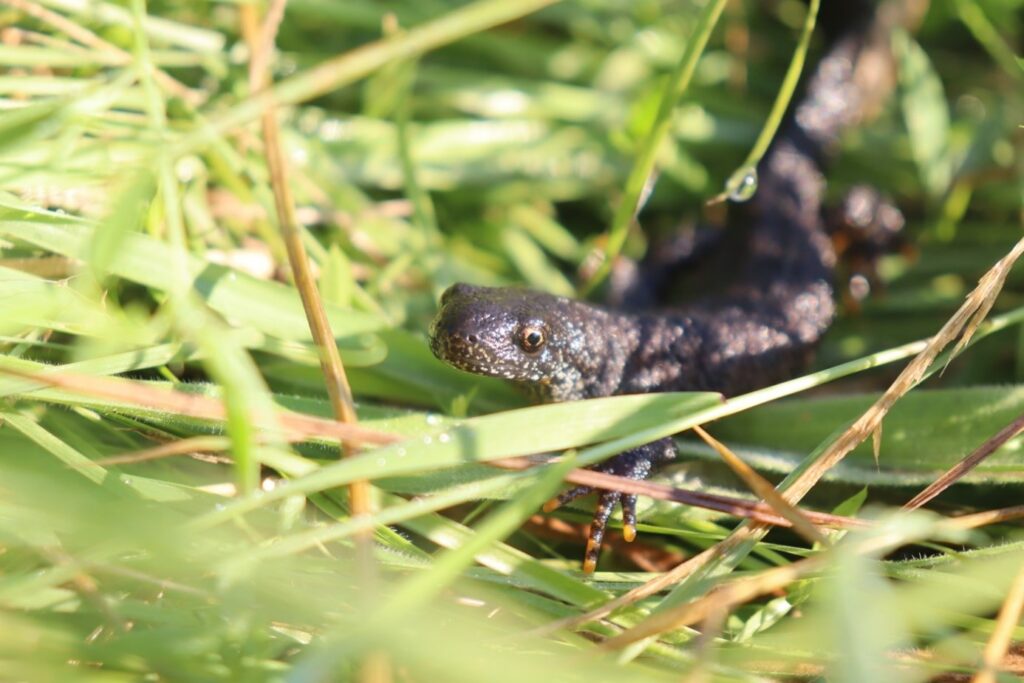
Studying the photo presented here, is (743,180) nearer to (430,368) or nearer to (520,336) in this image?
(520,336)

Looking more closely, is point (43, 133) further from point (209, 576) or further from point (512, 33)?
point (512, 33)

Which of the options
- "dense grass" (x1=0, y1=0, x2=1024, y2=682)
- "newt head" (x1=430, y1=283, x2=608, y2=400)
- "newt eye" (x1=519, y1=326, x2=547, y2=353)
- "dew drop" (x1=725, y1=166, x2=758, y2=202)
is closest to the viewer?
"dense grass" (x1=0, y1=0, x2=1024, y2=682)

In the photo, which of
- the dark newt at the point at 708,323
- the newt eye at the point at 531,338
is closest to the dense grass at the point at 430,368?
the dark newt at the point at 708,323

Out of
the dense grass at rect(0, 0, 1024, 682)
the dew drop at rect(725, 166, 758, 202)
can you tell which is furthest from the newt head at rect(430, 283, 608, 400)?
the dew drop at rect(725, 166, 758, 202)

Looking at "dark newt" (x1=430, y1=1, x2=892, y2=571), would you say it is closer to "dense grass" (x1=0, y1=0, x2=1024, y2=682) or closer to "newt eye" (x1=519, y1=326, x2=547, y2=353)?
"newt eye" (x1=519, y1=326, x2=547, y2=353)

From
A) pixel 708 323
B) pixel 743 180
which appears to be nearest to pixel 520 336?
pixel 708 323

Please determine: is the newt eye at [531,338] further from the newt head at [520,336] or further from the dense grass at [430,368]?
the dense grass at [430,368]

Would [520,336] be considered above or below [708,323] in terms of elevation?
below
